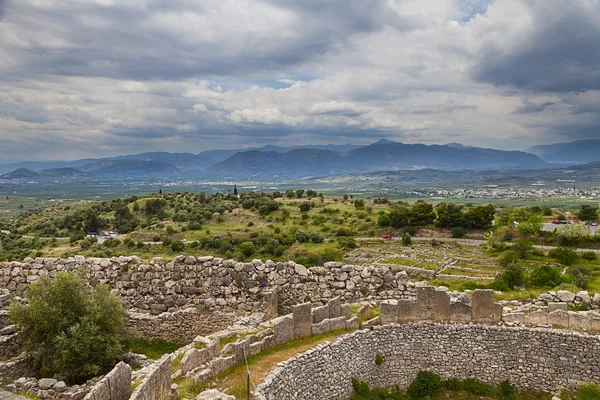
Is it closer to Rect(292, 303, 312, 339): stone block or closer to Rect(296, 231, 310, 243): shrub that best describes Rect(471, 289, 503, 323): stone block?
Rect(292, 303, 312, 339): stone block

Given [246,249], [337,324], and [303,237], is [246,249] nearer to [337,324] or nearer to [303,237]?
[303,237]

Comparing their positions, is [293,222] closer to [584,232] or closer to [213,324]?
[584,232]

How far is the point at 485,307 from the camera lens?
39.8 feet

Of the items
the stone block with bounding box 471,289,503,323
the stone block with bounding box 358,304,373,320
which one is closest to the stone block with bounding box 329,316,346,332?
the stone block with bounding box 358,304,373,320

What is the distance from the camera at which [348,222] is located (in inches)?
3474

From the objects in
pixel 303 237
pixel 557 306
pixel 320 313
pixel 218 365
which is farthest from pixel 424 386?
pixel 303 237

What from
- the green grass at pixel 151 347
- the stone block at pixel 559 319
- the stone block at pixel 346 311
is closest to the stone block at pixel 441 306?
the stone block at pixel 346 311

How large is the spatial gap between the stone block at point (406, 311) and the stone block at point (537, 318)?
3305mm

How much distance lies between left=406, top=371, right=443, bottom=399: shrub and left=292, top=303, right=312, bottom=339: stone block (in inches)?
133

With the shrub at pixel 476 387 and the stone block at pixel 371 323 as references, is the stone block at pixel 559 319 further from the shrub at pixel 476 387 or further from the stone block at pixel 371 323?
the stone block at pixel 371 323

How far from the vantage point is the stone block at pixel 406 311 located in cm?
1220

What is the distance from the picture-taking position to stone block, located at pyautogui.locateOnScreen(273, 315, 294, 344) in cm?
1095

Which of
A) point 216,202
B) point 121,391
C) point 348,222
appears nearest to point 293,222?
point 348,222

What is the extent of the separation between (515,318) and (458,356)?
2049 mm
